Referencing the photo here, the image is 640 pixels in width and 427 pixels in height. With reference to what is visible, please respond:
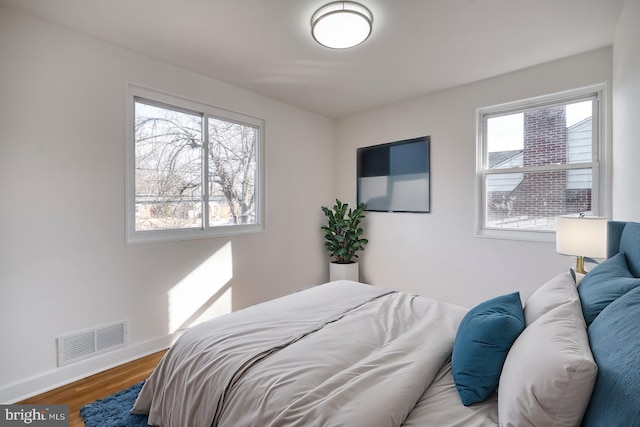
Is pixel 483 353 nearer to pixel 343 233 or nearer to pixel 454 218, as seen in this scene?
pixel 454 218

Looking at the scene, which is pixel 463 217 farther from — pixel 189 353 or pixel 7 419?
pixel 7 419

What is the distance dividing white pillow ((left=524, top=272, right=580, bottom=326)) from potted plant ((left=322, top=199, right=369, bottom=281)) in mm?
2669

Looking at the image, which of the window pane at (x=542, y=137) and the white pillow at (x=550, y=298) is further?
the window pane at (x=542, y=137)

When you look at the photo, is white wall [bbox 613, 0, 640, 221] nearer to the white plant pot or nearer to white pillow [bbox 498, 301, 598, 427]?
white pillow [bbox 498, 301, 598, 427]

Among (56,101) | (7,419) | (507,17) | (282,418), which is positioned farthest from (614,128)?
(7,419)

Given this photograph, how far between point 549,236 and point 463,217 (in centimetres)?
77

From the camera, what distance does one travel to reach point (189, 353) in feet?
4.90

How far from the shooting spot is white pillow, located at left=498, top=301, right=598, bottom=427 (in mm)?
Answer: 744

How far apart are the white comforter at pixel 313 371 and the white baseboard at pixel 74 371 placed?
0.92m

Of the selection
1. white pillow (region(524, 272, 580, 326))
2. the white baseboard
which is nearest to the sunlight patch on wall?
the white baseboard

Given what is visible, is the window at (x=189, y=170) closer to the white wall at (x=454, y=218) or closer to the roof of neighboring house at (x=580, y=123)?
the white wall at (x=454, y=218)

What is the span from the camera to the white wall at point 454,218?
2.81m

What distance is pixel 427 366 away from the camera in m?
1.24

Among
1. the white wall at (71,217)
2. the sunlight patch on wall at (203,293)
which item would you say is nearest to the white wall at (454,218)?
the sunlight patch on wall at (203,293)
